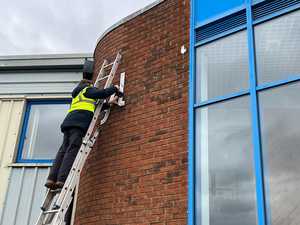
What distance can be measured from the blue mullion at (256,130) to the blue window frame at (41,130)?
493cm

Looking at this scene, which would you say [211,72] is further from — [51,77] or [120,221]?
[51,77]

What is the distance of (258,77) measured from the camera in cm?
512

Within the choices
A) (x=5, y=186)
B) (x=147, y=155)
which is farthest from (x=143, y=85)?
(x=5, y=186)

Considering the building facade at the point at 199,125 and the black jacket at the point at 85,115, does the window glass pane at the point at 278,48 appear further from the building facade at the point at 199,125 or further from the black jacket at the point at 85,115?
the black jacket at the point at 85,115

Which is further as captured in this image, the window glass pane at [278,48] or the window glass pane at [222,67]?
the window glass pane at [222,67]

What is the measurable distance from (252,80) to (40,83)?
5.58 m

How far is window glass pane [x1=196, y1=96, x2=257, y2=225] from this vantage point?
4.73m

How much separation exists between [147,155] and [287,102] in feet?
7.42

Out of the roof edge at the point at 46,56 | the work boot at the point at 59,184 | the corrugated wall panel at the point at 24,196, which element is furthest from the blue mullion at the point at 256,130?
the corrugated wall panel at the point at 24,196

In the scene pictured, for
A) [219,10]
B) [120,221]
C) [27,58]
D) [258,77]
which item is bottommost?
[120,221]

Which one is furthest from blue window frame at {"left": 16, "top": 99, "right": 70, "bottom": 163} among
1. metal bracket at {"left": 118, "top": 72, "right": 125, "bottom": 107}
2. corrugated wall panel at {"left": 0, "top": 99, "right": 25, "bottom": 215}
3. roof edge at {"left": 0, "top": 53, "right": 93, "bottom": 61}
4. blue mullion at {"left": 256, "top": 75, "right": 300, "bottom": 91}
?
blue mullion at {"left": 256, "top": 75, "right": 300, "bottom": 91}

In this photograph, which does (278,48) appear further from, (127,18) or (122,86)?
(127,18)

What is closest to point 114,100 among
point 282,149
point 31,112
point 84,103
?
point 84,103

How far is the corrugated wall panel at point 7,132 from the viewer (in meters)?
8.28
